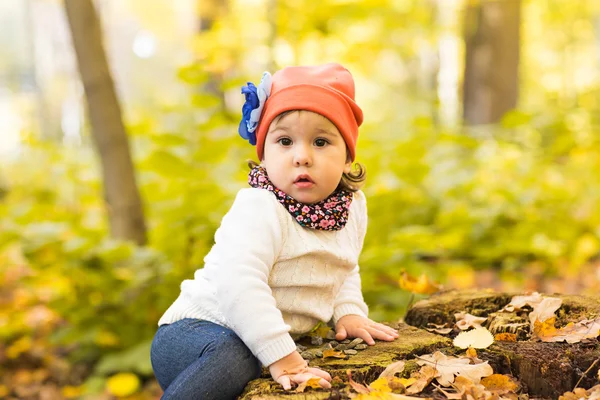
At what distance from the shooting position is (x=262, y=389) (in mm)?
1594

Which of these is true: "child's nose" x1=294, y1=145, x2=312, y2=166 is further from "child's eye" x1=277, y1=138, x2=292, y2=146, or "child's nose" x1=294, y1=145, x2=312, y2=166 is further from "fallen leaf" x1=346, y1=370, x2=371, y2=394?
"fallen leaf" x1=346, y1=370, x2=371, y2=394

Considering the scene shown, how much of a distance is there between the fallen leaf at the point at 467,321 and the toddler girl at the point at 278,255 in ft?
0.83

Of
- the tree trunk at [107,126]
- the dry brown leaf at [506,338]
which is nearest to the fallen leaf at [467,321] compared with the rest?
the dry brown leaf at [506,338]

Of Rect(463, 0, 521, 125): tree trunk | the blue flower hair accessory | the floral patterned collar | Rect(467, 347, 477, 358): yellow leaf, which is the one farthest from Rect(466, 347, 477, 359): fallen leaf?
Rect(463, 0, 521, 125): tree trunk

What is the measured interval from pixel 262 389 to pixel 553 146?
4.95 m

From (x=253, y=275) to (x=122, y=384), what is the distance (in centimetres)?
224

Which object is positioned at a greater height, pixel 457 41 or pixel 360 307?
pixel 457 41

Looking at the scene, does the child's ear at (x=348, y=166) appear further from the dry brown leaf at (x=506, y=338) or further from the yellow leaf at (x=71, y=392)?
the yellow leaf at (x=71, y=392)

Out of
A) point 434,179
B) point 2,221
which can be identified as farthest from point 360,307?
point 434,179

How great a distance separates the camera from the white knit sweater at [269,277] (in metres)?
1.67

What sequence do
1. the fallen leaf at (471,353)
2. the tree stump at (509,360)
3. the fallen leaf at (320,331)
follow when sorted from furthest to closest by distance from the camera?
1. the fallen leaf at (320,331)
2. the fallen leaf at (471,353)
3. the tree stump at (509,360)

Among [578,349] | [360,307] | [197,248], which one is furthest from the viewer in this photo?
[197,248]

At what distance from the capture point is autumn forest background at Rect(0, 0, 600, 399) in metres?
3.72

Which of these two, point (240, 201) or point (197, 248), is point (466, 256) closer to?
point (197, 248)
